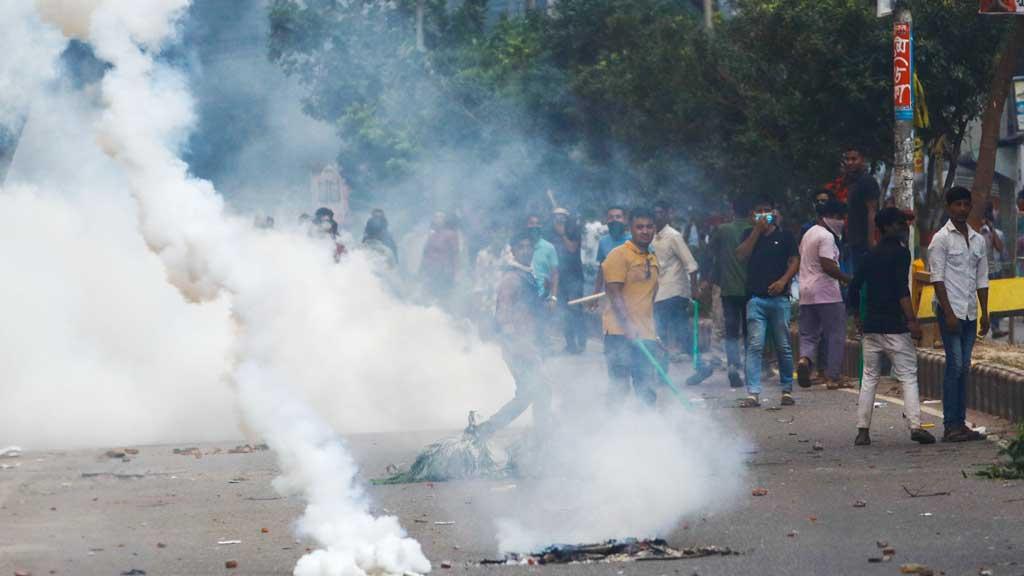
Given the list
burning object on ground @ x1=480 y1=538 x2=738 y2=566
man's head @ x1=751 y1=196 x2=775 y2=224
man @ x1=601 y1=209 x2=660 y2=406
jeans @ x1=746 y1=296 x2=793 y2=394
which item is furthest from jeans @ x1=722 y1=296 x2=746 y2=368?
burning object on ground @ x1=480 y1=538 x2=738 y2=566

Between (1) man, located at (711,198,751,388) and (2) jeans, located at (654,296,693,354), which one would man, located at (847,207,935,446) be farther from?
(2) jeans, located at (654,296,693,354)

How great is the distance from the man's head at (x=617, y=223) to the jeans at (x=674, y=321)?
0.95 metres

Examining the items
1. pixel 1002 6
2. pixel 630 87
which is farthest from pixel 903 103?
pixel 630 87

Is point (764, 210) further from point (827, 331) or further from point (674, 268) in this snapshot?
point (674, 268)

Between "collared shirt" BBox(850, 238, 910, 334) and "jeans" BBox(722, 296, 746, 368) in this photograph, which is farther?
"jeans" BBox(722, 296, 746, 368)

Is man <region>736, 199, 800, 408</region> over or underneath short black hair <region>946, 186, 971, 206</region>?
underneath

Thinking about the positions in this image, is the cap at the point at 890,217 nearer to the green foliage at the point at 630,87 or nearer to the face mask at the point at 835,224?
the face mask at the point at 835,224

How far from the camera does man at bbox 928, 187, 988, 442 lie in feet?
37.7

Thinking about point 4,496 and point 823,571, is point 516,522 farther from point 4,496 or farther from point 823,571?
point 4,496

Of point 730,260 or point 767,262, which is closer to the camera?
point 767,262

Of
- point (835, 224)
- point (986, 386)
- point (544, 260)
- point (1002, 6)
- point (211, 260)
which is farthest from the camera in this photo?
point (544, 260)

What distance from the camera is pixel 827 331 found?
50.1ft

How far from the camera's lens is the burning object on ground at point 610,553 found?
762cm

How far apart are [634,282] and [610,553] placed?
13.7ft
